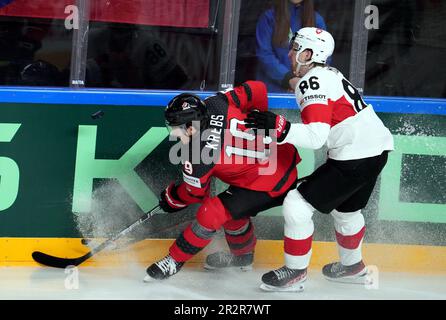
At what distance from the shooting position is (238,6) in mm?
5121

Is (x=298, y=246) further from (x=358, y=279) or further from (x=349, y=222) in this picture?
(x=358, y=279)

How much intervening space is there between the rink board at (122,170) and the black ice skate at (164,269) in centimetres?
34

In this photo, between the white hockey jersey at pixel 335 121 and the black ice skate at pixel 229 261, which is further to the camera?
the black ice skate at pixel 229 261

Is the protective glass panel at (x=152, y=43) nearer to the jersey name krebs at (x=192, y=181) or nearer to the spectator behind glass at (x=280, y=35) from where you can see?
the spectator behind glass at (x=280, y=35)

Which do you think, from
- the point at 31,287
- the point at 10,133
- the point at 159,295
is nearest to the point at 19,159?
the point at 10,133

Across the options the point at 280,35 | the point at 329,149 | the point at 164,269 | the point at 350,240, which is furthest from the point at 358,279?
the point at 280,35

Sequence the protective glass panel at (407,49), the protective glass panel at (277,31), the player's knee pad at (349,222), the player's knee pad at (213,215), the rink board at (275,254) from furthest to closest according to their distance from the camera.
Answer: the protective glass panel at (407,49) < the protective glass panel at (277,31) < the rink board at (275,254) < the player's knee pad at (349,222) < the player's knee pad at (213,215)

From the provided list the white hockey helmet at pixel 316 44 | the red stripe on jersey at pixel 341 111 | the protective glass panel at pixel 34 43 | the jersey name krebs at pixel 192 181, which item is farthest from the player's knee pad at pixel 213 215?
the protective glass panel at pixel 34 43

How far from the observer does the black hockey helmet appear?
4531 mm

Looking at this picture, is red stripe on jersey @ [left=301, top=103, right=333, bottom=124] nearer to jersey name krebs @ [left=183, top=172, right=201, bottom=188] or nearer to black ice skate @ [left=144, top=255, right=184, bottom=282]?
jersey name krebs @ [left=183, top=172, right=201, bottom=188]

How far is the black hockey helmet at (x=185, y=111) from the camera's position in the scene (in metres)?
4.53

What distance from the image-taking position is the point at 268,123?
443cm

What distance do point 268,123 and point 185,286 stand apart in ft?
2.89
